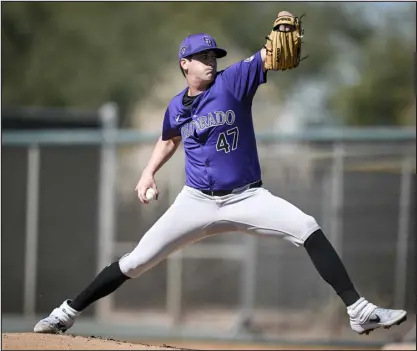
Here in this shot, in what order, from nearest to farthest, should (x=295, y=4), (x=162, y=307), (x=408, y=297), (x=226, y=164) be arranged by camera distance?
(x=226, y=164), (x=408, y=297), (x=162, y=307), (x=295, y=4)

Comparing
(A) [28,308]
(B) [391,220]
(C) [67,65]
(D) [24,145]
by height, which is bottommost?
(A) [28,308]

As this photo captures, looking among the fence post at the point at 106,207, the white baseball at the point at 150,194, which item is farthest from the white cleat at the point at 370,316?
the fence post at the point at 106,207

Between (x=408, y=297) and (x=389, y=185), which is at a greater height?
(x=389, y=185)

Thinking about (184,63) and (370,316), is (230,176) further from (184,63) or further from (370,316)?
(370,316)

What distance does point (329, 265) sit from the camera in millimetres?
5496

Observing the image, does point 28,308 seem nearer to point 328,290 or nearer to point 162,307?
point 162,307

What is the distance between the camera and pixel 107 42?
29.2 metres

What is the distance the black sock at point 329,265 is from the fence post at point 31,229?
6.84 meters

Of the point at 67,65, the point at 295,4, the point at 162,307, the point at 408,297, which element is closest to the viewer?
the point at 408,297

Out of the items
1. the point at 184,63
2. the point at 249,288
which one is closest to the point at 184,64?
the point at 184,63

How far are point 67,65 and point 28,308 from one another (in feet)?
58.6

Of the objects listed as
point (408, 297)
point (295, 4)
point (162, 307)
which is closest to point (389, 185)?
point (408, 297)

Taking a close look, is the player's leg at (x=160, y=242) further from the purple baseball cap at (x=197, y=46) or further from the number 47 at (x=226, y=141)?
the purple baseball cap at (x=197, y=46)

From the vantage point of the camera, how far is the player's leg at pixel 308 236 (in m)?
5.39
